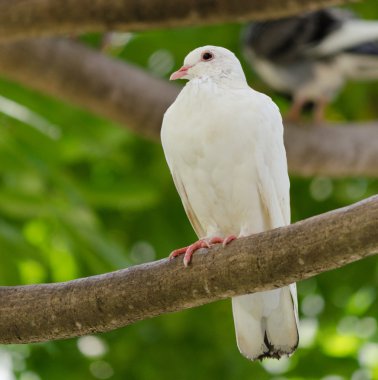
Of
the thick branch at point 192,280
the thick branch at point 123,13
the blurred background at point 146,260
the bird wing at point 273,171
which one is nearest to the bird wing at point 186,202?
the bird wing at point 273,171

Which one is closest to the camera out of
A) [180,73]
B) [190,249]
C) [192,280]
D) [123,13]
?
[192,280]

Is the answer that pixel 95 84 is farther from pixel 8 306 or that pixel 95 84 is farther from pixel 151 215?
pixel 8 306

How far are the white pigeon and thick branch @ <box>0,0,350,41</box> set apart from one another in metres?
0.65

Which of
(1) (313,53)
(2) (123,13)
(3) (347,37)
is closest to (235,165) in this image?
(2) (123,13)

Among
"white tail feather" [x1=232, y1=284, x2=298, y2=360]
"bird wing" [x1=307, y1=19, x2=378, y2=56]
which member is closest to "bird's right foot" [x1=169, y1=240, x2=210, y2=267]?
"white tail feather" [x1=232, y1=284, x2=298, y2=360]

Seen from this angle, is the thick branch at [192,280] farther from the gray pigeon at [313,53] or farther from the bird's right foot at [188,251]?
the gray pigeon at [313,53]

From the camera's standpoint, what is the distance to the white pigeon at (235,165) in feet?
11.3

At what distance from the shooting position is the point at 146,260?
A: 6266 mm

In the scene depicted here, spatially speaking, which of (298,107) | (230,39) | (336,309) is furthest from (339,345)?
(230,39)

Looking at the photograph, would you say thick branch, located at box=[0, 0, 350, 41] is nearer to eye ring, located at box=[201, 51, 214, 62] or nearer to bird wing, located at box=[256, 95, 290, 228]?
eye ring, located at box=[201, 51, 214, 62]

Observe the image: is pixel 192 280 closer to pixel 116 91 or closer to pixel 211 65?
pixel 211 65

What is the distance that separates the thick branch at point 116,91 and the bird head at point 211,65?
1.91 meters

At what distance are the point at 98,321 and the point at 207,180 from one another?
767mm

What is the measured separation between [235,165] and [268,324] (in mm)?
592
